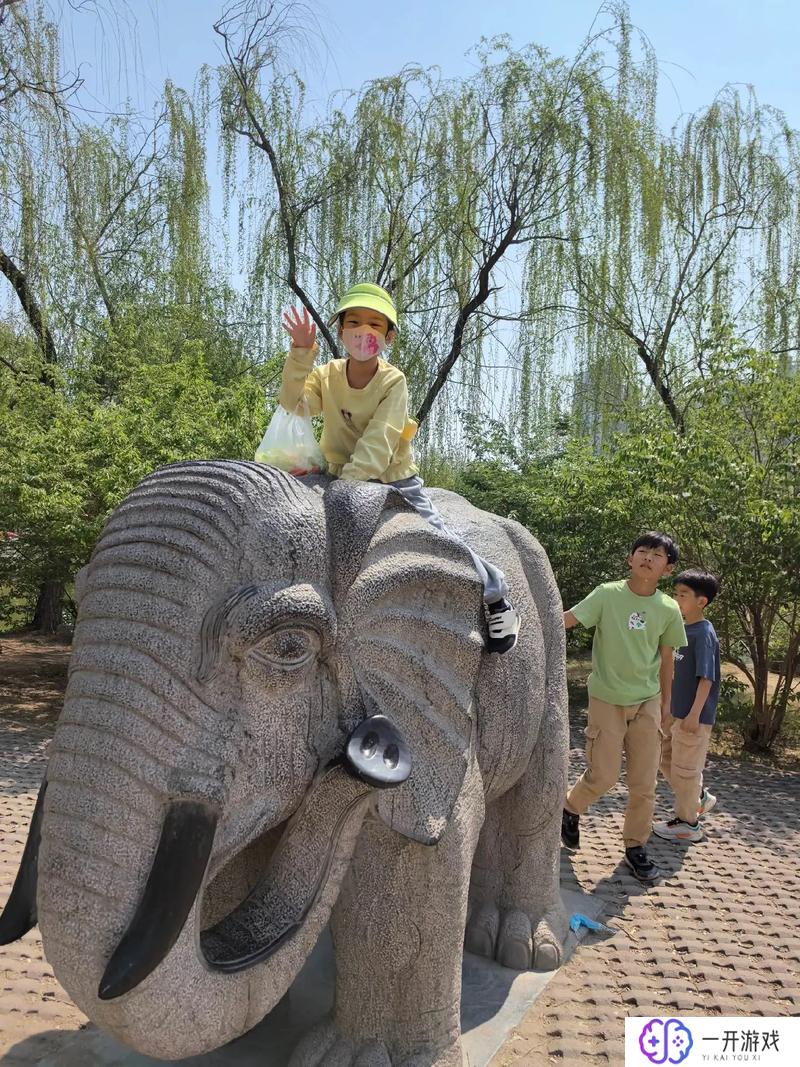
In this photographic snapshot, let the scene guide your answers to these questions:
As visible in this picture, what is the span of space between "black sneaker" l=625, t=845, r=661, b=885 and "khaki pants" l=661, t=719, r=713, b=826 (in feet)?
2.56

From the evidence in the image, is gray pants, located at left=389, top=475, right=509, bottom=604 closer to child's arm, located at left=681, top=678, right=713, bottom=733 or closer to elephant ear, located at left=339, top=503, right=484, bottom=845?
elephant ear, located at left=339, top=503, right=484, bottom=845

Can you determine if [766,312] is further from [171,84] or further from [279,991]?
[279,991]

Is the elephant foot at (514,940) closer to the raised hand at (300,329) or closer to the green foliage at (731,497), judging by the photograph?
the raised hand at (300,329)

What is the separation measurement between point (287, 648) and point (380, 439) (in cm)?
→ 84

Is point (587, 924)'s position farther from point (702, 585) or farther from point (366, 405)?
point (366, 405)

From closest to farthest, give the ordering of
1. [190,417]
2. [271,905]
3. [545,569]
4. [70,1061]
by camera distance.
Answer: [271,905], [70,1061], [545,569], [190,417]

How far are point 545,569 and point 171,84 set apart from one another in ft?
32.4

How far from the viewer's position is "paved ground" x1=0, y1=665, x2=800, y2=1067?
287 centimetres

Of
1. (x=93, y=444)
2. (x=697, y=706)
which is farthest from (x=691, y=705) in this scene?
(x=93, y=444)

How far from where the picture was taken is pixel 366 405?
8.66 feet

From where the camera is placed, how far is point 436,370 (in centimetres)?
1058

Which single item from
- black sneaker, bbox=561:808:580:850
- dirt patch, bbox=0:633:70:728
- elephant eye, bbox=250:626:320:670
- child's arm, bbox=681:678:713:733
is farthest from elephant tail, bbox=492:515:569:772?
dirt patch, bbox=0:633:70:728

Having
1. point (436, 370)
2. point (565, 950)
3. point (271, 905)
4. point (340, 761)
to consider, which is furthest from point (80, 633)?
point (436, 370)

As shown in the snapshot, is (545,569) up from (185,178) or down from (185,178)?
down
